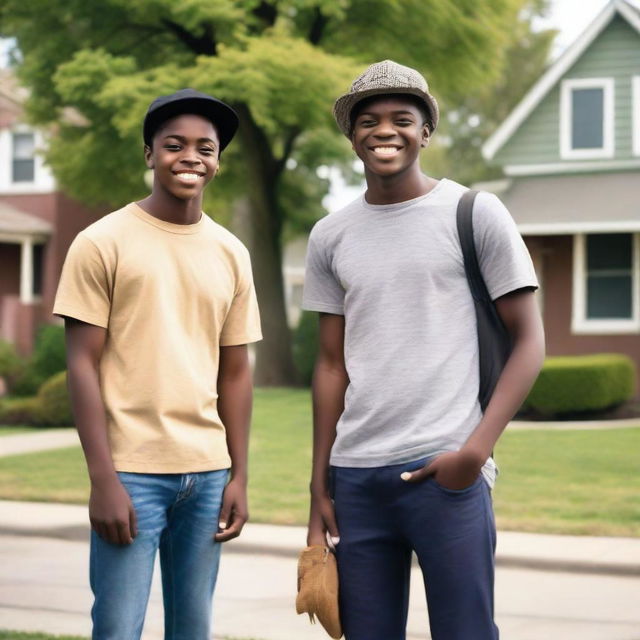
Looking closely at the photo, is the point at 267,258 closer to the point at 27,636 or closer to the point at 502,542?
the point at 502,542

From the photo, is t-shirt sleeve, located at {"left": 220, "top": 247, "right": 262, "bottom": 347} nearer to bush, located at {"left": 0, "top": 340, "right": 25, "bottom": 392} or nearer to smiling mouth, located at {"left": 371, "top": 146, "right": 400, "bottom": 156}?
smiling mouth, located at {"left": 371, "top": 146, "right": 400, "bottom": 156}

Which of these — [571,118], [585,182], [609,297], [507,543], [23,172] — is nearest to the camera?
[507,543]

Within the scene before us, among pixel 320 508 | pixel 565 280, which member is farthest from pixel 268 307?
pixel 320 508

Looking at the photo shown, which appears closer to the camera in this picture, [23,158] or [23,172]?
[23,158]

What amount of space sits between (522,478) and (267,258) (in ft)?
47.6

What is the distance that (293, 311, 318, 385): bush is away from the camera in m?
25.1

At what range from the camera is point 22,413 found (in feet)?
63.0

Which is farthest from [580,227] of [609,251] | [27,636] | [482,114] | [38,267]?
[482,114]

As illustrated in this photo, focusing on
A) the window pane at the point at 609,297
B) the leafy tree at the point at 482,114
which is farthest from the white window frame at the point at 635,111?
the leafy tree at the point at 482,114

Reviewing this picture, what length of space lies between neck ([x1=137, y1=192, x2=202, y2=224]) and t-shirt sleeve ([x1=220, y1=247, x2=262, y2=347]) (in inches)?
8.5

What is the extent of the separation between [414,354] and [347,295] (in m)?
0.27

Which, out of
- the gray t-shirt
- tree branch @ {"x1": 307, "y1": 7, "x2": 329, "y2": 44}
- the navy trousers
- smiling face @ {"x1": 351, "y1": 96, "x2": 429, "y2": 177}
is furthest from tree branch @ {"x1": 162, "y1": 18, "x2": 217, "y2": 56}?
the navy trousers

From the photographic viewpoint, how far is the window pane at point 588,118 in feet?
75.6

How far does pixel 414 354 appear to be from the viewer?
3354 millimetres
